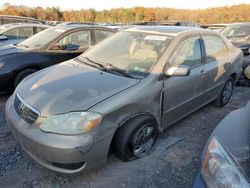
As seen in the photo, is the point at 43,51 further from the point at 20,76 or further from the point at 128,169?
the point at 128,169

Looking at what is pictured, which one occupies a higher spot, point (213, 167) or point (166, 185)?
point (213, 167)

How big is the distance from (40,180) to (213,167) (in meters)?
1.83

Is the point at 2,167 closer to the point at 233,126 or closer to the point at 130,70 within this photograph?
the point at 130,70

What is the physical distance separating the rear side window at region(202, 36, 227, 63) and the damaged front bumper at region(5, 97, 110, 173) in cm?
229

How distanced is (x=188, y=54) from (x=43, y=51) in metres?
2.97

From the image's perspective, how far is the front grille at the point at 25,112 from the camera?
2.55 meters

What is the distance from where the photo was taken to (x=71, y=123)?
94.2 inches

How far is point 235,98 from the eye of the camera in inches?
214

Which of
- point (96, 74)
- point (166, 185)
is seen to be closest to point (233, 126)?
point (166, 185)

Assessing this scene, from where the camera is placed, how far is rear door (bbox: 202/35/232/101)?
156 inches

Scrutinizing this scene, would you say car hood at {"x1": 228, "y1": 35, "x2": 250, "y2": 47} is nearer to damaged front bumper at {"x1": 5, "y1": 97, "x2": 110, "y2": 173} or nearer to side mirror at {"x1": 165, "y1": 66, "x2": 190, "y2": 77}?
side mirror at {"x1": 165, "y1": 66, "x2": 190, "y2": 77}

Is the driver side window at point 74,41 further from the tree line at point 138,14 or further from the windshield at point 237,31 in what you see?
the tree line at point 138,14

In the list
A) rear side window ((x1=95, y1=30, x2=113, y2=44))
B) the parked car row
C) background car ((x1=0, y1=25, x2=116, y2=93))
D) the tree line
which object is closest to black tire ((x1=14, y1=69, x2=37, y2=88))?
background car ((x1=0, y1=25, x2=116, y2=93))

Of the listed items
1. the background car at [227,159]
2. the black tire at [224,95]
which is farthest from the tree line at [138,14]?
the background car at [227,159]
